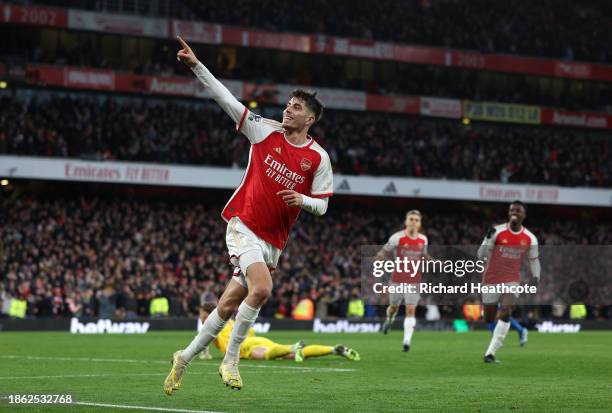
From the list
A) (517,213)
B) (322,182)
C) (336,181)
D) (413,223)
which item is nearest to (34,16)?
(336,181)

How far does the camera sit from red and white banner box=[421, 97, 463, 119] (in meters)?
57.7

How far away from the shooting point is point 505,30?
61594 millimetres

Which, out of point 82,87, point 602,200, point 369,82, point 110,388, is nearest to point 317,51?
point 369,82

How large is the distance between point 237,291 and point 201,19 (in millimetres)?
43486

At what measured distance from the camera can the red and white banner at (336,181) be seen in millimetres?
43041

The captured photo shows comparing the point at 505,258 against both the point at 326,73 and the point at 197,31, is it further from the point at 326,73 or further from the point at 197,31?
the point at 326,73

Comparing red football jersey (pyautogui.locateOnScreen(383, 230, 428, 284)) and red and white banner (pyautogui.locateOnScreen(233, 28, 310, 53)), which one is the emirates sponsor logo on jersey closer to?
red football jersey (pyautogui.locateOnScreen(383, 230, 428, 284))

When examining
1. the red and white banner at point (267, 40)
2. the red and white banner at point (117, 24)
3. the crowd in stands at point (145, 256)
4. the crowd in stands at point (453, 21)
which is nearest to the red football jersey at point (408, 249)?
the crowd in stands at point (145, 256)

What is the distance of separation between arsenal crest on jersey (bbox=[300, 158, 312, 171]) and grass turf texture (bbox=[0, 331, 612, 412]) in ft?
7.48

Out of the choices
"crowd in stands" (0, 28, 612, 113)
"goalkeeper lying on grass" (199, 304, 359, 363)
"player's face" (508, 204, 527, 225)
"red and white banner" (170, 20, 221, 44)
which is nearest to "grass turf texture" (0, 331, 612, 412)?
"goalkeeper lying on grass" (199, 304, 359, 363)

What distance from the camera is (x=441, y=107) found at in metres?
57.9

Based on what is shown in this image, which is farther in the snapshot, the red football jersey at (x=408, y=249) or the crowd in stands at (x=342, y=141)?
the crowd in stands at (x=342, y=141)

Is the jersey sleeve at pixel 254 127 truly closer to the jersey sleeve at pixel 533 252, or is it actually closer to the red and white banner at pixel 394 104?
the jersey sleeve at pixel 533 252

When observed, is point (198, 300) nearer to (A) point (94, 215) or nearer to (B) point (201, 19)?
(A) point (94, 215)
